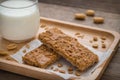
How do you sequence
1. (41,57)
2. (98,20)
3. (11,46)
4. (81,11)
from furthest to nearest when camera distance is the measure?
(81,11), (98,20), (11,46), (41,57)

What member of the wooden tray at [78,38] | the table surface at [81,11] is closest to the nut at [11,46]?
the wooden tray at [78,38]

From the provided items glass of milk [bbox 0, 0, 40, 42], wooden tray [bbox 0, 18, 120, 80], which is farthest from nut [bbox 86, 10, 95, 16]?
glass of milk [bbox 0, 0, 40, 42]

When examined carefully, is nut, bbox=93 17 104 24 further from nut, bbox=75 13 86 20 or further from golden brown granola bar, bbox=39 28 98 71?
golden brown granola bar, bbox=39 28 98 71

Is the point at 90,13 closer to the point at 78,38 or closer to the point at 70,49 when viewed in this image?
the point at 78,38

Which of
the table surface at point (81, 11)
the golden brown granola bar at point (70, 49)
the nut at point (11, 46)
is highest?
the golden brown granola bar at point (70, 49)

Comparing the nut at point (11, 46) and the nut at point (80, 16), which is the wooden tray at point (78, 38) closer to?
the nut at point (11, 46)

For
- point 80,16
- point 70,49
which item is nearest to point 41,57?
point 70,49
